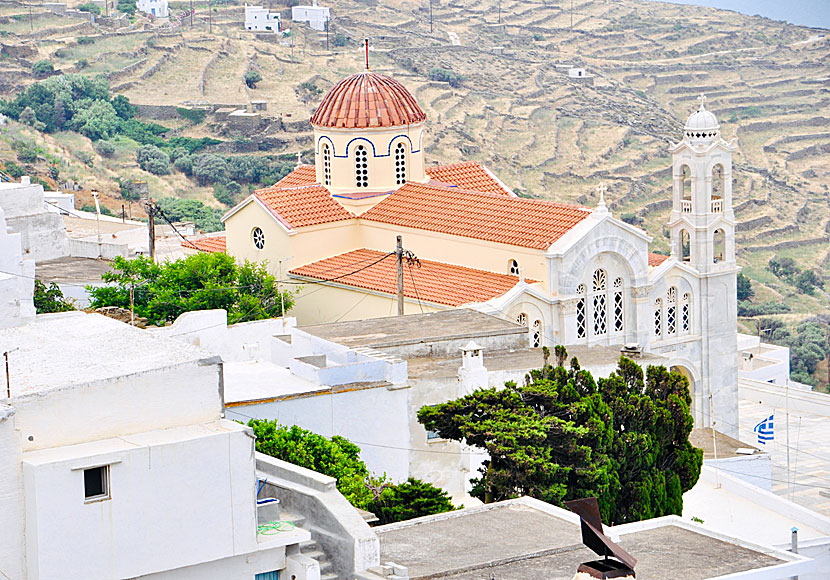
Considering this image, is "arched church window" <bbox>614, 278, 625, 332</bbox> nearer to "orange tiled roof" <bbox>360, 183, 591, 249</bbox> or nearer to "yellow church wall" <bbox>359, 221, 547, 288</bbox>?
"orange tiled roof" <bbox>360, 183, 591, 249</bbox>

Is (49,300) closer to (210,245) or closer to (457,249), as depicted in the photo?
(210,245)

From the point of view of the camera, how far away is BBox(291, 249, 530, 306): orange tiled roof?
123 feet

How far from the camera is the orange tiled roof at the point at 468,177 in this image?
1813 inches

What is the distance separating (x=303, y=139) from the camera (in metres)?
107

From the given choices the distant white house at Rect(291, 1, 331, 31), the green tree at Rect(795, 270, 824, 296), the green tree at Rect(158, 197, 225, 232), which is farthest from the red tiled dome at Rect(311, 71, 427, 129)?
the distant white house at Rect(291, 1, 331, 31)

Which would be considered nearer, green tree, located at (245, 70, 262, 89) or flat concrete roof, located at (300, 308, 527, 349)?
flat concrete roof, located at (300, 308, 527, 349)

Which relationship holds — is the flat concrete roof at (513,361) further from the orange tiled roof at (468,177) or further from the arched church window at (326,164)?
the orange tiled roof at (468,177)

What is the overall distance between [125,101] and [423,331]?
81906 mm

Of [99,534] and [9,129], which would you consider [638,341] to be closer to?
[99,534]

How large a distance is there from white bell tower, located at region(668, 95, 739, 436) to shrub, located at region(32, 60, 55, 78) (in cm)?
8234

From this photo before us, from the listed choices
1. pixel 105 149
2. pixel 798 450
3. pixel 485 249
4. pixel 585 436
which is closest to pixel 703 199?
pixel 485 249

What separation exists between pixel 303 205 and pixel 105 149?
61.1 m

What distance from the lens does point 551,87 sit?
13862 cm

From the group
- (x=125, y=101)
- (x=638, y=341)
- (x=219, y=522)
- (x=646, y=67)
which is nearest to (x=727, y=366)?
(x=638, y=341)
